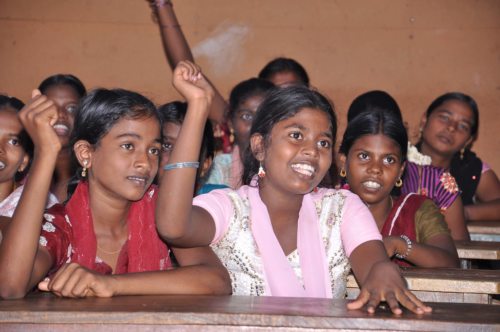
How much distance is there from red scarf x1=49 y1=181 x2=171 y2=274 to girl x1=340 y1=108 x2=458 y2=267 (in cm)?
107

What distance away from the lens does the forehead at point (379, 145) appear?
3.56m

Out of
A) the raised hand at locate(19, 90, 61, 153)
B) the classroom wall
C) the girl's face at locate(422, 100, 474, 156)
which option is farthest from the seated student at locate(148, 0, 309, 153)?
the raised hand at locate(19, 90, 61, 153)

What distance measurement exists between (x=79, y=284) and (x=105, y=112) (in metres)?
0.86

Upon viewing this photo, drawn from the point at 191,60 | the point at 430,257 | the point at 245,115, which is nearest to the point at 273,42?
the point at 191,60

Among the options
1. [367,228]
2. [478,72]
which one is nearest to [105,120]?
[367,228]

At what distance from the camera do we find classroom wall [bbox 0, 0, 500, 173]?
5.38 meters

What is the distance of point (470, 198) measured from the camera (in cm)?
492

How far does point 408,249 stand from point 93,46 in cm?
305

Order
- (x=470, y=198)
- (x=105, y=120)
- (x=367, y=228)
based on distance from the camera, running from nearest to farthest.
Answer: (x=367, y=228), (x=105, y=120), (x=470, y=198)

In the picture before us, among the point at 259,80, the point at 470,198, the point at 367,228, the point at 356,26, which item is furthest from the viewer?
the point at 356,26

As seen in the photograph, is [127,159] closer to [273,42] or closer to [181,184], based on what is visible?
[181,184]

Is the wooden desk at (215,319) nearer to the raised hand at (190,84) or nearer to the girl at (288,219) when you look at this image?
the girl at (288,219)

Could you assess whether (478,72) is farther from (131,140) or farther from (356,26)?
(131,140)

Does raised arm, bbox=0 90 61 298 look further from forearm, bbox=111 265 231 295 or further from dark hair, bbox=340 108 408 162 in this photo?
dark hair, bbox=340 108 408 162
